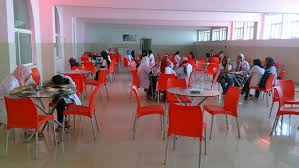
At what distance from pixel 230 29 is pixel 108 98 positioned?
10.6 metres

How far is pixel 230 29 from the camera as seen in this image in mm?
→ 13969

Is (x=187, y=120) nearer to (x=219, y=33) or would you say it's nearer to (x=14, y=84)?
(x=14, y=84)

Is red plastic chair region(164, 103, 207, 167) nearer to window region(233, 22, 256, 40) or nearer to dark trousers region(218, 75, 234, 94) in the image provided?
dark trousers region(218, 75, 234, 94)

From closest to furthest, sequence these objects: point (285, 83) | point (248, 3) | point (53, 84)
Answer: point (53, 84)
point (285, 83)
point (248, 3)

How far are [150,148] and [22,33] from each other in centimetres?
459

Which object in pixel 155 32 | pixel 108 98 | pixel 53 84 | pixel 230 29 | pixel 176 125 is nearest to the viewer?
pixel 176 125

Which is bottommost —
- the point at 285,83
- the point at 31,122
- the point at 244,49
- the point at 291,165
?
the point at 291,165

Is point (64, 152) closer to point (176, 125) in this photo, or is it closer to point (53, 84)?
point (53, 84)

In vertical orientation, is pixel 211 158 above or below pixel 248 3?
below

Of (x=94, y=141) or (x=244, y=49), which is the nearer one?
(x=94, y=141)

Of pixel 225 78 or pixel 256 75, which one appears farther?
pixel 225 78

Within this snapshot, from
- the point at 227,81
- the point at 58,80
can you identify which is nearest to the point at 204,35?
the point at 227,81

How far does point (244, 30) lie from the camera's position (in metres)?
13.0

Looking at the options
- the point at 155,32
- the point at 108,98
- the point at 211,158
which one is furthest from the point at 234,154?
the point at 155,32
